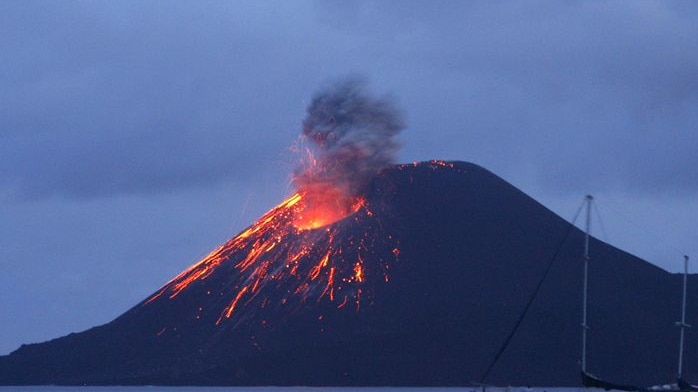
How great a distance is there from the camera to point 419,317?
157m

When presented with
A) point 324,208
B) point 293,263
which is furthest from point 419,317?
point 324,208

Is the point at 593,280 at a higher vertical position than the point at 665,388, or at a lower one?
higher

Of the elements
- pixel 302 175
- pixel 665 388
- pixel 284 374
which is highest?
pixel 302 175

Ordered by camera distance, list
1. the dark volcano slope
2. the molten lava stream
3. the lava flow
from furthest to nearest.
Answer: the molten lava stream → the lava flow → the dark volcano slope

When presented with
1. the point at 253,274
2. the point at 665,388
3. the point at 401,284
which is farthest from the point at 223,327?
the point at 665,388

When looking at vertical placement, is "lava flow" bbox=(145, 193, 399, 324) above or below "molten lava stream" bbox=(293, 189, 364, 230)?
below

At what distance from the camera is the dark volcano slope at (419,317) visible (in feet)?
502

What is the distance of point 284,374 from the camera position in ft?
503

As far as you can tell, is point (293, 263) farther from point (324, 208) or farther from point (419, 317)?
point (419, 317)

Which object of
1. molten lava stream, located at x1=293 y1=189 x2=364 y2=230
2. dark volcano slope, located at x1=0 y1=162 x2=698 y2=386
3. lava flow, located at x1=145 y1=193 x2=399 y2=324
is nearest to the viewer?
dark volcano slope, located at x1=0 y1=162 x2=698 y2=386

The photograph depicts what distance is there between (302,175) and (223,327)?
17695mm

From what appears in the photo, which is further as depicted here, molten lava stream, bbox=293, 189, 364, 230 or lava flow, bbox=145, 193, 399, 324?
molten lava stream, bbox=293, 189, 364, 230

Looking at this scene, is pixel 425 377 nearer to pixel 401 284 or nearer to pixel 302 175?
pixel 401 284

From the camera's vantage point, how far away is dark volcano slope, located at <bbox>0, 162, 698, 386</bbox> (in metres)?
153
